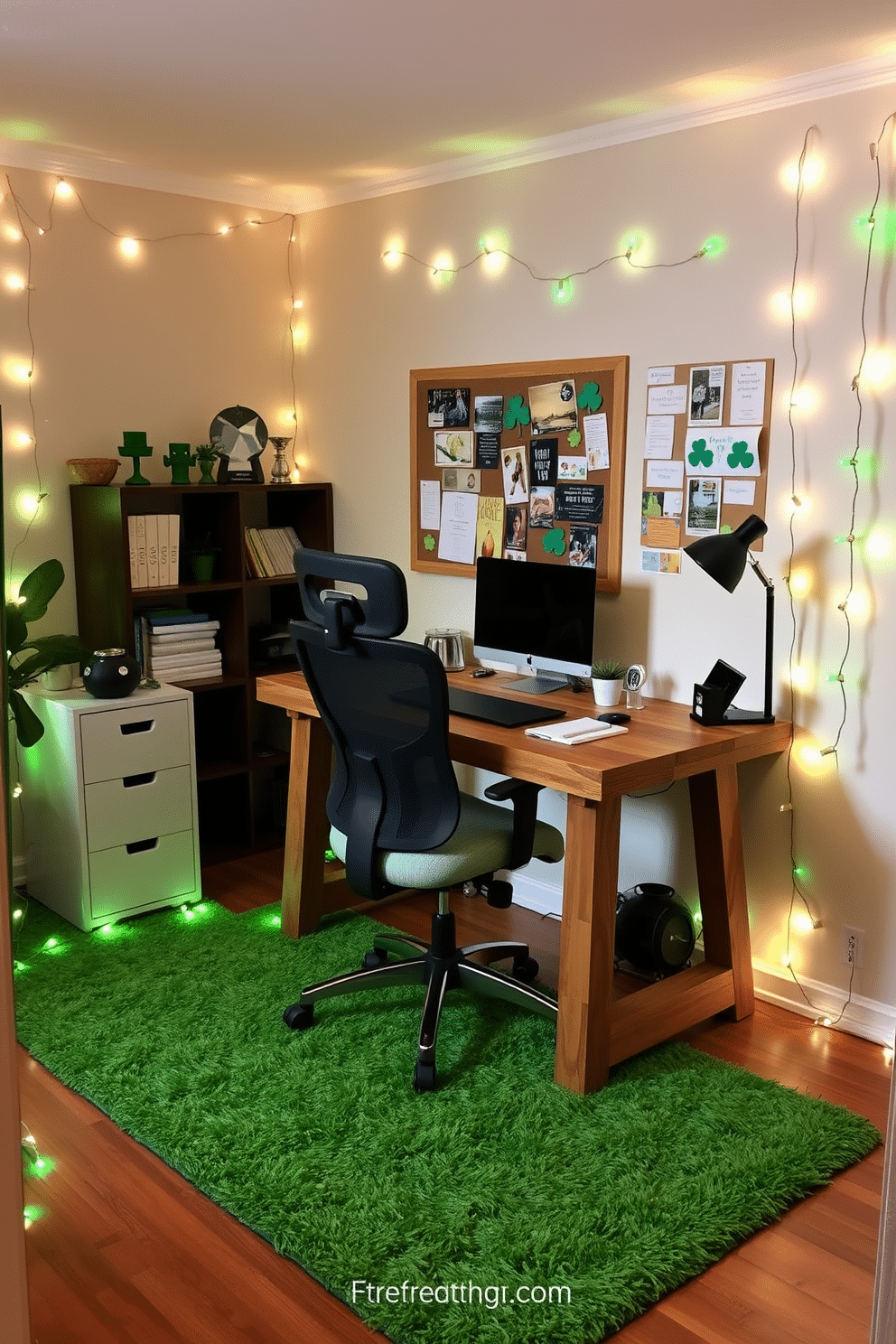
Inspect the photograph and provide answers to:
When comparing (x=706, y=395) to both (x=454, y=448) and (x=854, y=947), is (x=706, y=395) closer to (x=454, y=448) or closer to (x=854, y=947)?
(x=454, y=448)

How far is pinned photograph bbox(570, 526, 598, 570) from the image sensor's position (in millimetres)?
3482

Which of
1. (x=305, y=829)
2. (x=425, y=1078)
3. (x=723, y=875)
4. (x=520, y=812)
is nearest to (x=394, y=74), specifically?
(x=520, y=812)

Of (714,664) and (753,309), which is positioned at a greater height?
(753,309)

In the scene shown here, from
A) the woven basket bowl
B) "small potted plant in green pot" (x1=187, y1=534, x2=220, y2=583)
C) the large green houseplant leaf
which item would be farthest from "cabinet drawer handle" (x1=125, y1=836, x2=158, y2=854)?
the woven basket bowl

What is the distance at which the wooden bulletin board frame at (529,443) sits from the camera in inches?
133

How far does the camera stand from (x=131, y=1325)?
1993mm

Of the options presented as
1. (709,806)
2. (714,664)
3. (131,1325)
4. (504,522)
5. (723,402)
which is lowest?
(131,1325)

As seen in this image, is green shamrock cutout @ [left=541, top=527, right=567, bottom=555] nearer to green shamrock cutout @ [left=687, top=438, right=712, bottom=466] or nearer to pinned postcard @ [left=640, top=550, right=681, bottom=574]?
pinned postcard @ [left=640, top=550, right=681, bottom=574]

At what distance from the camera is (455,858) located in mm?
2773

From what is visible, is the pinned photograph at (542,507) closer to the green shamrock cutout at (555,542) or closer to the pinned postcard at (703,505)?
the green shamrock cutout at (555,542)

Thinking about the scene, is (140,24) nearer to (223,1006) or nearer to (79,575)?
(79,575)

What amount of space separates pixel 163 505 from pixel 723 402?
2106mm

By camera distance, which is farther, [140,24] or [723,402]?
[723,402]

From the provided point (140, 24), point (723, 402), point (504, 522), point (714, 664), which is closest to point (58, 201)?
point (140, 24)
